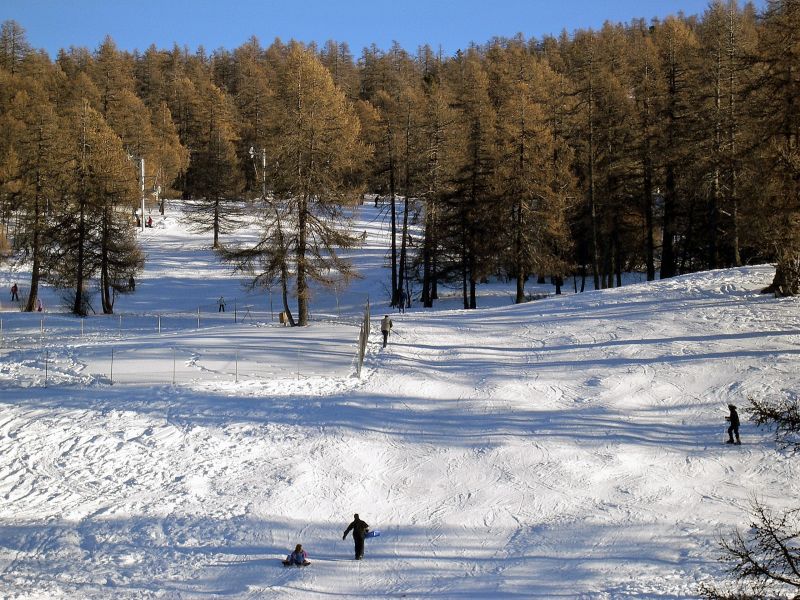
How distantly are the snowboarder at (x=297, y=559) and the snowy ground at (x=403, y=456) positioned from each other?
0.91ft

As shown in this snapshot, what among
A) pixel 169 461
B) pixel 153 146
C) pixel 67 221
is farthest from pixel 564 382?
pixel 153 146

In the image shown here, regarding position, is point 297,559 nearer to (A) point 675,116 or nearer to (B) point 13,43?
(A) point 675,116

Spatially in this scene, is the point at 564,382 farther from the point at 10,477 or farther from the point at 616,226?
the point at 616,226

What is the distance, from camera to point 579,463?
1727cm

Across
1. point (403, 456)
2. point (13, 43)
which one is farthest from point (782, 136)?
point (13, 43)

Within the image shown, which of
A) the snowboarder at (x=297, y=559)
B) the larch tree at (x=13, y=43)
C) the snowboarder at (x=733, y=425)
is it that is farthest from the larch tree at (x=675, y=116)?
the larch tree at (x=13, y=43)

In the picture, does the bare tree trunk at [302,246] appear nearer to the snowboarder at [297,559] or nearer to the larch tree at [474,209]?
the larch tree at [474,209]

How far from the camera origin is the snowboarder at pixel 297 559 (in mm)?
13281

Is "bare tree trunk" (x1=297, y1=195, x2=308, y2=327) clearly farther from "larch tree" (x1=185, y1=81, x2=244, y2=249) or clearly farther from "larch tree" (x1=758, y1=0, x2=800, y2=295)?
"larch tree" (x1=758, y1=0, x2=800, y2=295)

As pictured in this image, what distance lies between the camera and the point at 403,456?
58.7 feet

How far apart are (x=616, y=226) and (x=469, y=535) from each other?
3019 centimetres

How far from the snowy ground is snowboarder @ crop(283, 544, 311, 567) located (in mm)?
277

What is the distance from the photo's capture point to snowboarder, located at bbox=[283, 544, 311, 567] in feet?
43.6

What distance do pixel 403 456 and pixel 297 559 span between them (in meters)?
5.12
